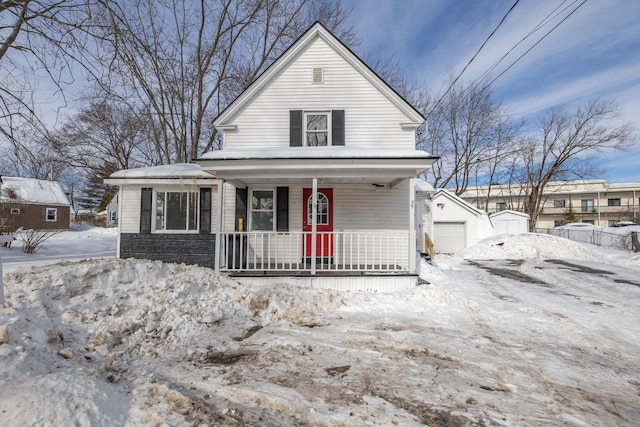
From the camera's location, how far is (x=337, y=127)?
9.18 meters

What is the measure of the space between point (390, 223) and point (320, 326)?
4961 mm

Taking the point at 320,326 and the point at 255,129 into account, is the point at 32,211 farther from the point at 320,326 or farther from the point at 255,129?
the point at 320,326

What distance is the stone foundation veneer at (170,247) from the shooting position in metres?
8.83

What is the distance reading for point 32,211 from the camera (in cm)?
2877

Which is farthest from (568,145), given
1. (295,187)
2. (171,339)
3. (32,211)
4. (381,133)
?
(32,211)

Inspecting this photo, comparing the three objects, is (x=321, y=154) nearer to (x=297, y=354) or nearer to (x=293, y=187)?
(x=293, y=187)

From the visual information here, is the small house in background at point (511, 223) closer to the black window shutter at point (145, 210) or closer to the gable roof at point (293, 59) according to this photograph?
the gable roof at point (293, 59)

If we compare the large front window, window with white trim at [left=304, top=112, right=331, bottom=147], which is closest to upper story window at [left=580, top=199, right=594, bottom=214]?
window with white trim at [left=304, top=112, right=331, bottom=147]

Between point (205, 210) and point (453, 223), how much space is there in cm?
1404

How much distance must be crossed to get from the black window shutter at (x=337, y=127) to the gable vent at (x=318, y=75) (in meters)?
1.21

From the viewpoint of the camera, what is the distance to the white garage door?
17047 mm

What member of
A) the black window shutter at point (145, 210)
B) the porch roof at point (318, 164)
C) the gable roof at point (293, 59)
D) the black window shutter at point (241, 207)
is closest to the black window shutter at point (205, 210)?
the black window shutter at point (241, 207)

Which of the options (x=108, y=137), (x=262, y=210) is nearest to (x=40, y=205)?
(x=108, y=137)

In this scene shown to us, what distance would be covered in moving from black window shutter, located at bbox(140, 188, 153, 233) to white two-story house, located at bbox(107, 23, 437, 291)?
0.10ft
